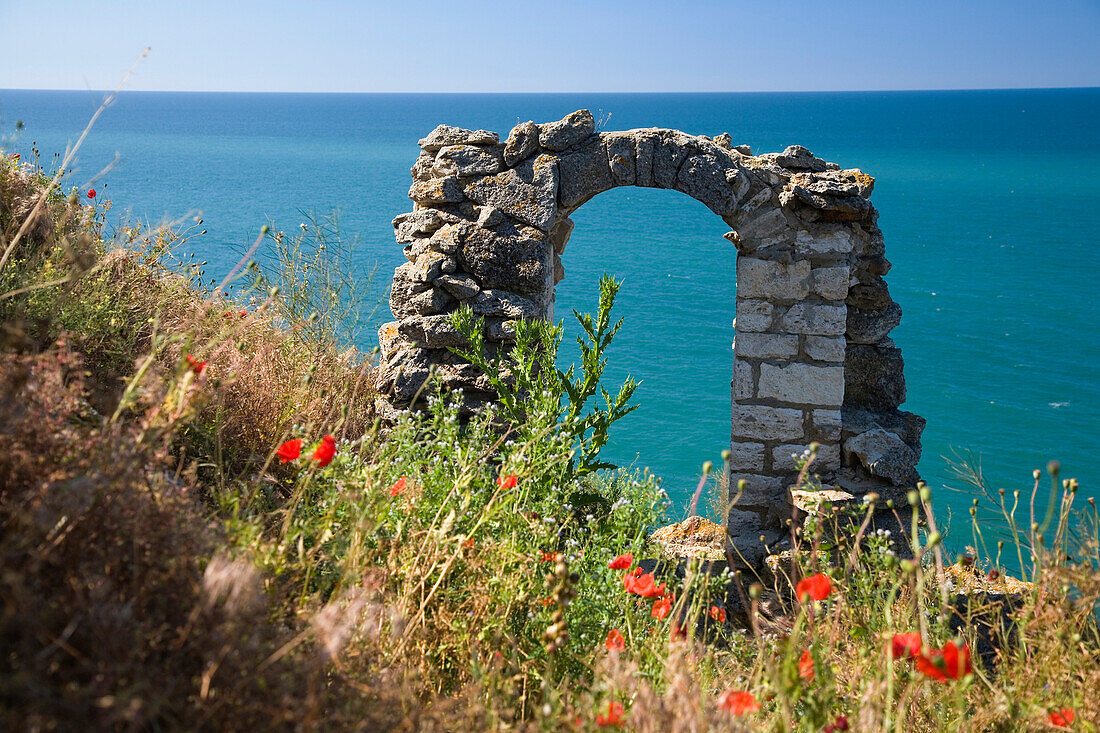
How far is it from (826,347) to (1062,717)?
355 centimetres

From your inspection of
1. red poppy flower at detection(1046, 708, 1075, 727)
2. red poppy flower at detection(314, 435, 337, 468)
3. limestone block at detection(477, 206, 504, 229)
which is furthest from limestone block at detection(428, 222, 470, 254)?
red poppy flower at detection(1046, 708, 1075, 727)

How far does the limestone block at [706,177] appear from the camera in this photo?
4.88 metres

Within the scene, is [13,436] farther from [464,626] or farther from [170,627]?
[464,626]

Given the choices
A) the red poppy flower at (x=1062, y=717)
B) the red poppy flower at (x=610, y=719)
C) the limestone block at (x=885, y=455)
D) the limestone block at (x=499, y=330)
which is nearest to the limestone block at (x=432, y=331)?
the limestone block at (x=499, y=330)

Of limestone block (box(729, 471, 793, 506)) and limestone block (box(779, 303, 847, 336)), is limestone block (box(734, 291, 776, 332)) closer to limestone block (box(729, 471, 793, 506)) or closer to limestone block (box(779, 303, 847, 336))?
limestone block (box(779, 303, 847, 336))

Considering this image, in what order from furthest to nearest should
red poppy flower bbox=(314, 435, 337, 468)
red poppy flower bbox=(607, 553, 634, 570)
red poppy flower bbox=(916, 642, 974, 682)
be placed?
red poppy flower bbox=(607, 553, 634, 570) < red poppy flower bbox=(314, 435, 337, 468) < red poppy flower bbox=(916, 642, 974, 682)

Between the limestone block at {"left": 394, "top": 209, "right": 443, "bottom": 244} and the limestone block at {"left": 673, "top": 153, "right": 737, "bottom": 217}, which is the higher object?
the limestone block at {"left": 673, "top": 153, "right": 737, "bottom": 217}

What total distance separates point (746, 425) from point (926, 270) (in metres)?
22.5

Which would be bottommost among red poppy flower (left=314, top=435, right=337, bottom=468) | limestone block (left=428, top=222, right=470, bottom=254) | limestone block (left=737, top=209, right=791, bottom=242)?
red poppy flower (left=314, top=435, right=337, bottom=468)

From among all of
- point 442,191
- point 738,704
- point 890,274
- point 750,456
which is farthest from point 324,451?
point 890,274

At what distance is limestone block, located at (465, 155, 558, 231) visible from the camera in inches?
196

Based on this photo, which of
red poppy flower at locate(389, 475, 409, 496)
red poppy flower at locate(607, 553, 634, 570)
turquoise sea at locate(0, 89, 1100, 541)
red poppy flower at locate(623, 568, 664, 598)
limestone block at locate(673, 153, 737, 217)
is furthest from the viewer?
turquoise sea at locate(0, 89, 1100, 541)

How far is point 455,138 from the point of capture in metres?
5.25

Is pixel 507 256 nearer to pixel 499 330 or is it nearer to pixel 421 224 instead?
pixel 499 330
